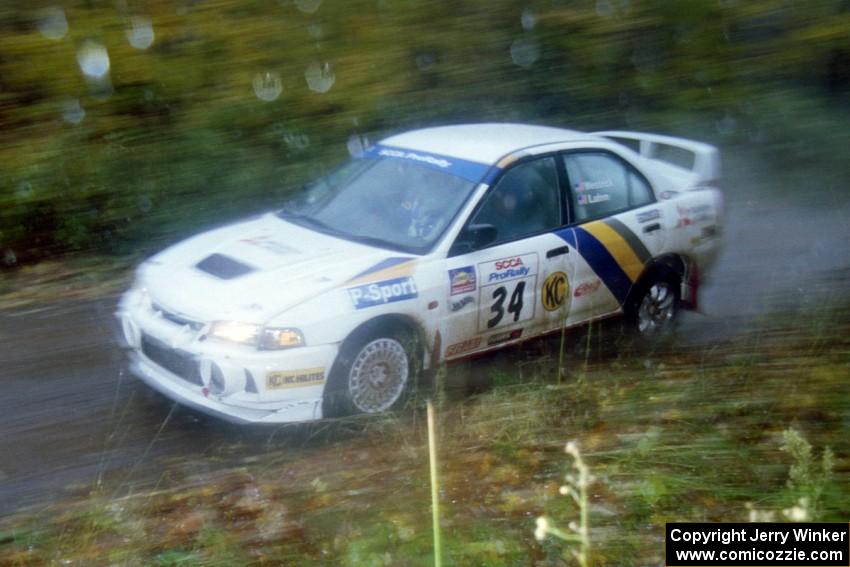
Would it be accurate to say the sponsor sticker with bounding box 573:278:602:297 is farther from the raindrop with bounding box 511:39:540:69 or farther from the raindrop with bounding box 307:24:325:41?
the raindrop with bounding box 307:24:325:41

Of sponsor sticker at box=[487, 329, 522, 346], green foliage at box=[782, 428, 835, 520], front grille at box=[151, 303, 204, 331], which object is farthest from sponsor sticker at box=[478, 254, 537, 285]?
green foliage at box=[782, 428, 835, 520]

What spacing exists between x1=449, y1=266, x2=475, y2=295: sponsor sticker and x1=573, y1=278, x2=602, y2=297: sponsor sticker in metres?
0.99

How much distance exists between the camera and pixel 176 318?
550cm

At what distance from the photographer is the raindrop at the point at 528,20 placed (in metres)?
10.3

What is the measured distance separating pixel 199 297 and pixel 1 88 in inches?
207

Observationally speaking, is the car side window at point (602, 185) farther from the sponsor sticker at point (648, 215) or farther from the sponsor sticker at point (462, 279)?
the sponsor sticker at point (462, 279)

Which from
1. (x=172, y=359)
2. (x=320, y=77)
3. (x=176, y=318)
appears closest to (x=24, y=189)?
(x=320, y=77)

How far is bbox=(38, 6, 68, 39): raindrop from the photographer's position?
931cm

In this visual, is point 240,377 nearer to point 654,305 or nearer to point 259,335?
point 259,335

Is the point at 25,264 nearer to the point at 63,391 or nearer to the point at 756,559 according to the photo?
the point at 63,391

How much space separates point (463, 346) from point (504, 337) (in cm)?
36

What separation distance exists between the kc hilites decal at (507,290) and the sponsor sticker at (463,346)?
10 centimetres

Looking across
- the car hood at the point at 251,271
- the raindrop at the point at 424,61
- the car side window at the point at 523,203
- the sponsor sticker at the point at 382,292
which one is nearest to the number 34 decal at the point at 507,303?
the car side window at the point at 523,203

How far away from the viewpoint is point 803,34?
8969mm
